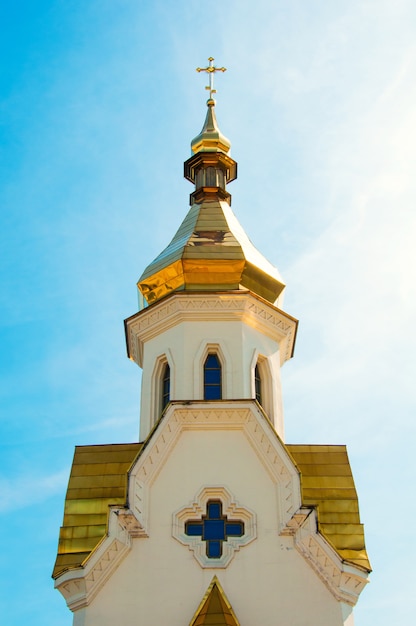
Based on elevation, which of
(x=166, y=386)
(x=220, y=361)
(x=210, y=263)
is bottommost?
(x=166, y=386)

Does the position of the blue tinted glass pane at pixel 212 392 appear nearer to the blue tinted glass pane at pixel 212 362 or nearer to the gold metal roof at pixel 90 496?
the blue tinted glass pane at pixel 212 362

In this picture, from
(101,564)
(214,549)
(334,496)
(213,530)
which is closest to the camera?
(101,564)

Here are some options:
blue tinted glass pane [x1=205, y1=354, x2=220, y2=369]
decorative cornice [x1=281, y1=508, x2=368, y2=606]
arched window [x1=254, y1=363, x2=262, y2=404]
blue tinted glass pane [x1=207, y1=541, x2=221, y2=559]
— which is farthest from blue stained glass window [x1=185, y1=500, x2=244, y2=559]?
blue tinted glass pane [x1=205, y1=354, x2=220, y2=369]

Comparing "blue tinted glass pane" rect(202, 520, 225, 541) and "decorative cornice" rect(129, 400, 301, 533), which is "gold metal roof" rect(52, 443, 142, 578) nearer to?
"decorative cornice" rect(129, 400, 301, 533)

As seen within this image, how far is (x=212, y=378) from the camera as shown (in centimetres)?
1805

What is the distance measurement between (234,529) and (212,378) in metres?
3.02

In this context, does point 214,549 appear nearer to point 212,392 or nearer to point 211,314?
point 212,392

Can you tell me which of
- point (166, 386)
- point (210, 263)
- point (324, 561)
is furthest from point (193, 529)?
point (210, 263)

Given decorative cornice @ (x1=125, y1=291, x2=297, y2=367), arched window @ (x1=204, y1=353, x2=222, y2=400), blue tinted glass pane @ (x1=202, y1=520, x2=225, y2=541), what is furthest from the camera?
decorative cornice @ (x1=125, y1=291, x2=297, y2=367)

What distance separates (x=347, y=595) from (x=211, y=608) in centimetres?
205

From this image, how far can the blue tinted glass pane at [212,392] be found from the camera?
17.8 metres

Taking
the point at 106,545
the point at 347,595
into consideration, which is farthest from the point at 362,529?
the point at 106,545

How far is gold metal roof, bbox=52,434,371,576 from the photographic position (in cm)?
1574

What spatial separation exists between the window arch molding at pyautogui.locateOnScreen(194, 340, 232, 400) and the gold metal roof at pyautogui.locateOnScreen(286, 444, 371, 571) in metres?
1.52
